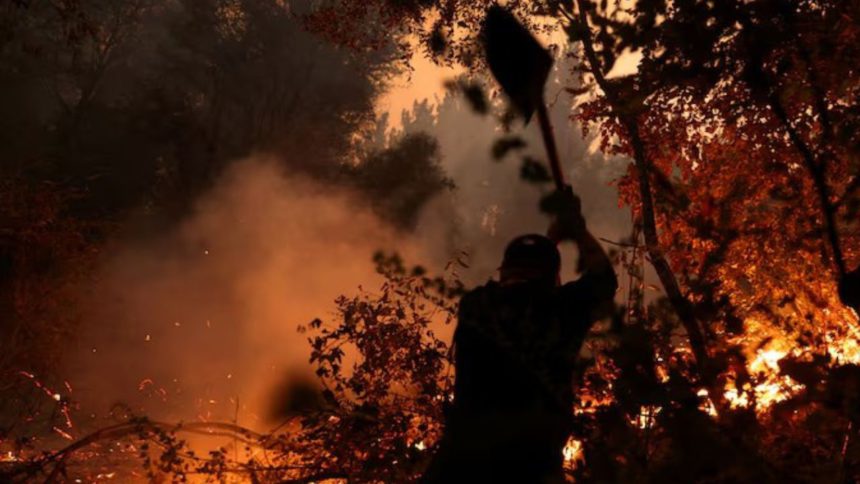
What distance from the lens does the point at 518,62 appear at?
9.18 feet

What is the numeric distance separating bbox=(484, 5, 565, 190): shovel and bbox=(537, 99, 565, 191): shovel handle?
28 mm

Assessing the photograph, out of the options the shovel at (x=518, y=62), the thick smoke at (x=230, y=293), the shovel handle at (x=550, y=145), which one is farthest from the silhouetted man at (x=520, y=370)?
the thick smoke at (x=230, y=293)

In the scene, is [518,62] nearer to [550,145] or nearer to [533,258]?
[550,145]

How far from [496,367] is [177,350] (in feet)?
85.1

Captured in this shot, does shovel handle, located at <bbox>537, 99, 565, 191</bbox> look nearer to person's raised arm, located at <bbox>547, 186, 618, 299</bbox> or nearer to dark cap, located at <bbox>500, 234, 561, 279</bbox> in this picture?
person's raised arm, located at <bbox>547, 186, 618, 299</bbox>

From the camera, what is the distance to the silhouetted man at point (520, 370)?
3133 mm

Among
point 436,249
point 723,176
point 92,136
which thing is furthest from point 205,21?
point 723,176

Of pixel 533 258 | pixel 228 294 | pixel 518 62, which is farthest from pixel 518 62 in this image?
pixel 228 294

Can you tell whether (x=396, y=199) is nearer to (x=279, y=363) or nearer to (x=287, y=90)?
(x=287, y=90)

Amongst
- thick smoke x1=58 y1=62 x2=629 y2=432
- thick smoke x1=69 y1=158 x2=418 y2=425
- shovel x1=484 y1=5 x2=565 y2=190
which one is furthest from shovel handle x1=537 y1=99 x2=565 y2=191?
thick smoke x1=69 y1=158 x2=418 y2=425

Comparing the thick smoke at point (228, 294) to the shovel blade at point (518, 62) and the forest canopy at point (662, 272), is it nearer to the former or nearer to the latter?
the forest canopy at point (662, 272)

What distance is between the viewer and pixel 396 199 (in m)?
34.3

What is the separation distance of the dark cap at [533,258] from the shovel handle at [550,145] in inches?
11.0

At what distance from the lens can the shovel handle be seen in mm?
2920
